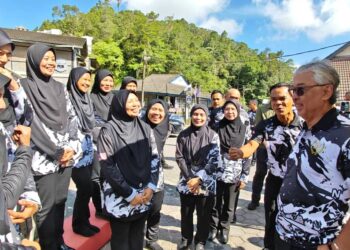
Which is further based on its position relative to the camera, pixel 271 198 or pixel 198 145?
pixel 198 145

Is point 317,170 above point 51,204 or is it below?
above

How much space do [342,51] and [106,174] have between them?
57.4 ft

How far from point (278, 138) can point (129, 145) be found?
142 cm

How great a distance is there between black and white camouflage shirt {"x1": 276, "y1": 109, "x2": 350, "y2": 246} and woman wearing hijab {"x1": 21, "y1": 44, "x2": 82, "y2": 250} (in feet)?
5.86

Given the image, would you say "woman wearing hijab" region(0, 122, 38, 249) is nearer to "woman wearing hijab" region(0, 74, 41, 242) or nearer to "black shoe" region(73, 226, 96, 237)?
"woman wearing hijab" region(0, 74, 41, 242)

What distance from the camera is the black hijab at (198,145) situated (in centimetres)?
326

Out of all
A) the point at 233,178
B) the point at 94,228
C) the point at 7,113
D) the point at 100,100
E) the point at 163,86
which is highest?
the point at 163,86

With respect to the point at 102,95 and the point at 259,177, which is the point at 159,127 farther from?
the point at 259,177

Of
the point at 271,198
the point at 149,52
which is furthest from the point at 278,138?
the point at 149,52

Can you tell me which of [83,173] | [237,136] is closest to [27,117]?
[83,173]

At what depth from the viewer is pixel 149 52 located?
3803 centimetres

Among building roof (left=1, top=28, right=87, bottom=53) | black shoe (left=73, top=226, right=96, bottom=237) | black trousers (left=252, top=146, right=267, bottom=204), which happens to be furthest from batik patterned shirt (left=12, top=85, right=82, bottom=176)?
building roof (left=1, top=28, right=87, bottom=53)

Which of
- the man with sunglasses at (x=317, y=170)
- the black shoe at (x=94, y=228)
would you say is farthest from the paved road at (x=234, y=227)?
the man with sunglasses at (x=317, y=170)

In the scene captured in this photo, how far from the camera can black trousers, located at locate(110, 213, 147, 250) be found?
2562mm
